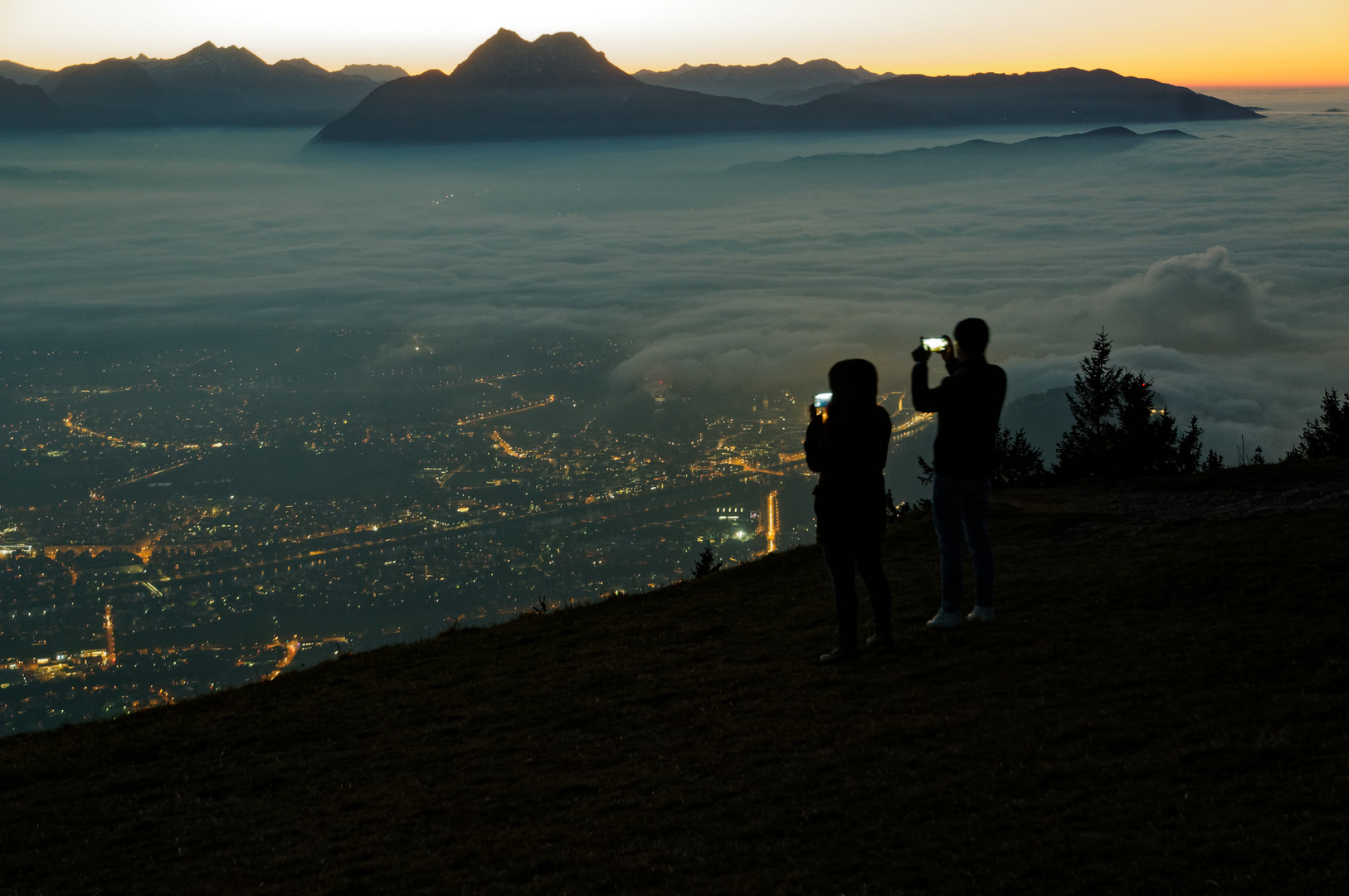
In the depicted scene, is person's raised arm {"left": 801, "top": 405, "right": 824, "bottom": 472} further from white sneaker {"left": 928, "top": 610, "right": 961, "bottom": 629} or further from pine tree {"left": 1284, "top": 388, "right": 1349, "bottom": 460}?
pine tree {"left": 1284, "top": 388, "right": 1349, "bottom": 460}

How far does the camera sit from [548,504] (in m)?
119

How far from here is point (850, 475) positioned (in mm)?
7180

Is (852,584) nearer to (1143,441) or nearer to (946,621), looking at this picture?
(946,621)

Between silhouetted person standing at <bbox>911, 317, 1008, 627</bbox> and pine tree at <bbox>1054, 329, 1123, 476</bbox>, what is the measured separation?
16.1 meters

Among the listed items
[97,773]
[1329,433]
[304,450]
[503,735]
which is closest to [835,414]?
[503,735]

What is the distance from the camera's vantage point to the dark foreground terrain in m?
4.39

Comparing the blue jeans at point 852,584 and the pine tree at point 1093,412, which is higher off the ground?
the blue jeans at point 852,584

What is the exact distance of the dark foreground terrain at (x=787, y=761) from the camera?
4395 mm

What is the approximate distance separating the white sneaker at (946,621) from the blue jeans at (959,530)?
4 cm

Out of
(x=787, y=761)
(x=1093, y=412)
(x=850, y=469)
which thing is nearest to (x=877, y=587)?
(x=850, y=469)

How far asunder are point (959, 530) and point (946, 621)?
812mm

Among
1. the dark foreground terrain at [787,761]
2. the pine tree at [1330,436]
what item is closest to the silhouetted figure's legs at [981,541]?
the dark foreground terrain at [787,761]

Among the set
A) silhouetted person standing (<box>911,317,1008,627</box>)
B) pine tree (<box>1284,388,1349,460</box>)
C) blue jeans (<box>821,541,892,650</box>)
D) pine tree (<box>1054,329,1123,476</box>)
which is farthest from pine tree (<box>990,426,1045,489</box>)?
blue jeans (<box>821,541,892,650</box>)

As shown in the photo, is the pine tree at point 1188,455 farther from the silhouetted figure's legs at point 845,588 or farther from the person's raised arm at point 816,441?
the person's raised arm at point 816,441
